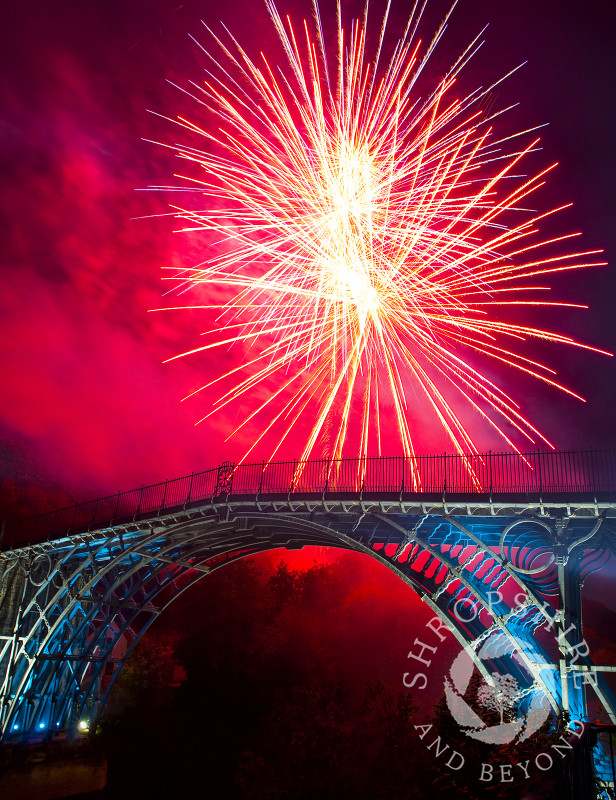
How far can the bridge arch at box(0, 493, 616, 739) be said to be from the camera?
15.4m

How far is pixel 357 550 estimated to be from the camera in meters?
21.0

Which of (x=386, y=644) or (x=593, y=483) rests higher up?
(x=386, y=644)

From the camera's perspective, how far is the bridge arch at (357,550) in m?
15.4

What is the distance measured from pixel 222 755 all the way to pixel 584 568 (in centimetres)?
3127

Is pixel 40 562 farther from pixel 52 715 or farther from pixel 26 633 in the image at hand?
pixel 52 715

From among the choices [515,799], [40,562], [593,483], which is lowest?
[515,799]

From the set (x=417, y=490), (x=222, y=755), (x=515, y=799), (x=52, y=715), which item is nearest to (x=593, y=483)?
(x=417, y=490)

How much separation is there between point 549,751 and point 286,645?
38.1 meters

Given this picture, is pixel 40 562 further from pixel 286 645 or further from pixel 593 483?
pixel 593 483

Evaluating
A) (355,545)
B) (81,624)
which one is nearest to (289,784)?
(355,545)

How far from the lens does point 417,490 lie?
18328mm

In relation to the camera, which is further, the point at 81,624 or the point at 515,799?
the point at 81,624

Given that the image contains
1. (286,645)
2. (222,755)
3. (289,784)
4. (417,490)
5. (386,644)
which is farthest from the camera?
(386,644)

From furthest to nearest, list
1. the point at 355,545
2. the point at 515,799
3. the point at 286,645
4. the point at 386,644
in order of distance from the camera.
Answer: the point at 386,644 < the point at 286,645 < the point at 355,545 < the point at 515,799
